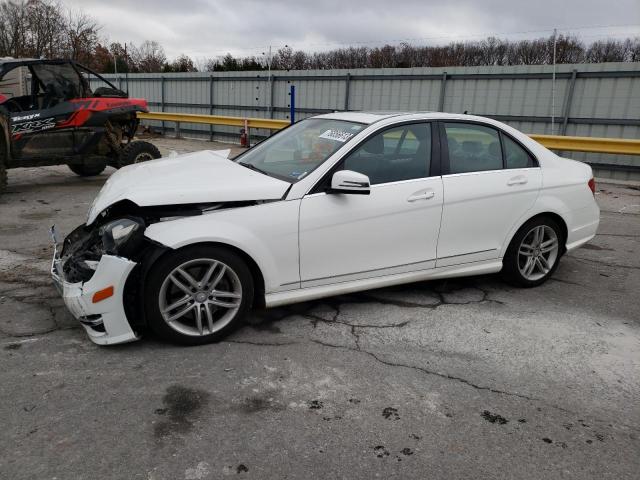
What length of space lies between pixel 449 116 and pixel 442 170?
525 millimetres

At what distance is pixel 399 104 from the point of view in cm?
1542

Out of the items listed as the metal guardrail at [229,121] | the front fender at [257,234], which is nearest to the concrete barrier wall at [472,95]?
the metal guardrail at [229,121]

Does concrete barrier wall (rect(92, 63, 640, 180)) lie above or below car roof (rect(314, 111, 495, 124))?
above

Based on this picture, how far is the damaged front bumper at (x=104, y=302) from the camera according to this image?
10.6 ft

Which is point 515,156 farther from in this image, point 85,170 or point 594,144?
point 85,170

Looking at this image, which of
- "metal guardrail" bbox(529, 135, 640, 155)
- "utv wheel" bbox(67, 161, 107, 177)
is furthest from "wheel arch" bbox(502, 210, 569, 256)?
"utv wheel" bbox(67, 161, 107, 177)

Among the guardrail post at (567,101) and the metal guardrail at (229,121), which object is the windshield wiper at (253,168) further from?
the metal guardrail at (229,121)

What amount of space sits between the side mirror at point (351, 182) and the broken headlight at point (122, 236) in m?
1.30

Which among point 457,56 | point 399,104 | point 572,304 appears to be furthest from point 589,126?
point 457,56

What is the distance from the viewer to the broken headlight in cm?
331

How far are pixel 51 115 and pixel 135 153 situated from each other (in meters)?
1.51

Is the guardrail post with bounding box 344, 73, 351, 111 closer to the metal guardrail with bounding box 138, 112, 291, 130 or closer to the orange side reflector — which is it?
the metal guardrail with bounding box 138, 112, 291, 130

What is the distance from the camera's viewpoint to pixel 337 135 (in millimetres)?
4184

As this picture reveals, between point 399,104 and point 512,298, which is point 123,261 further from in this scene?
point 399,104
